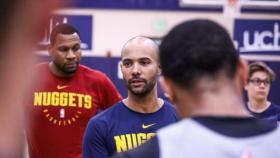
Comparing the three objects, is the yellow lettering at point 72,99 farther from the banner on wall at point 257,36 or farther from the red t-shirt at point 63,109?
the banner on wall at point 257,36

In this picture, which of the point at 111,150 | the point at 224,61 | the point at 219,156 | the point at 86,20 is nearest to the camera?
the point at 219,156

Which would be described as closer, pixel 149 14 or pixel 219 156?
pixel 219 156

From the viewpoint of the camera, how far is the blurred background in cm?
859

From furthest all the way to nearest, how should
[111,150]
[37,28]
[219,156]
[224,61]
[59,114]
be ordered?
[59,114] < [111,150] < [224,61] < [219,156] < [37,28]

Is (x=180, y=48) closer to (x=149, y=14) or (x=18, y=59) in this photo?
(x=18, y=59)

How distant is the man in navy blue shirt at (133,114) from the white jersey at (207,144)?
2.16 m

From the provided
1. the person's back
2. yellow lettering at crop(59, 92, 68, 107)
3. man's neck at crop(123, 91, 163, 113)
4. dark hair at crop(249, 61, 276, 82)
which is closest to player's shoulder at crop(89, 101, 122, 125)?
man's neck at crop(123, 91, 163, 113)

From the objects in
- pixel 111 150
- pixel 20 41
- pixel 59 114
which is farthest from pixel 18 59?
pixel 59 114

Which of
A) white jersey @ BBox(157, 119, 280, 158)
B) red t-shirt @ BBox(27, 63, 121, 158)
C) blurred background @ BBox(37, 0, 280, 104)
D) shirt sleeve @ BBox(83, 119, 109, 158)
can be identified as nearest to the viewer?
white jersey @ BBox(157, 119, 280, 158)

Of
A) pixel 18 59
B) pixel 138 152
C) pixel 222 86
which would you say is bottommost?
pixel 138 152

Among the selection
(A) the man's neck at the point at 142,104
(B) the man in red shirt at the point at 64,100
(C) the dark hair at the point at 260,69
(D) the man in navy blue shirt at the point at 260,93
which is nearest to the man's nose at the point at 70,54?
(B) the man in red shirt at the point at 64,100

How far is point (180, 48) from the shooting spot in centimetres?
195

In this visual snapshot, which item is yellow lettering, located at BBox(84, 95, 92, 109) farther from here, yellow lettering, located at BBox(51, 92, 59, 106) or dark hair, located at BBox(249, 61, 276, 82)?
dark hair, located at BBox(249, 61, 276, 82)

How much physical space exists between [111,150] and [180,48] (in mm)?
2197
